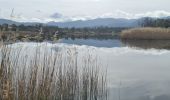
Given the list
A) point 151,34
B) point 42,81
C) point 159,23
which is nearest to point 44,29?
point 42,81

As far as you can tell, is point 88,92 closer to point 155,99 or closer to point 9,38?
point 155,99

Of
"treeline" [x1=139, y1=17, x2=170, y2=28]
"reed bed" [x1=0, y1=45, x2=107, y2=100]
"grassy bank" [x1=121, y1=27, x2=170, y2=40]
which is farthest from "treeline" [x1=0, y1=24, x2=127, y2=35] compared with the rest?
"treeline" [x1=139, y1=17, x2=170, y2=28]

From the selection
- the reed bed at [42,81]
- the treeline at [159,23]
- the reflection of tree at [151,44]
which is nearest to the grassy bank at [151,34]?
the reflection of tree at [151,44]

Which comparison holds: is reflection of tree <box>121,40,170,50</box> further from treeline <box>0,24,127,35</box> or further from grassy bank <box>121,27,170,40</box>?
treeline <box>0,24,127,35</box>

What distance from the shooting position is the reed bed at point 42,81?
4277 millimetres

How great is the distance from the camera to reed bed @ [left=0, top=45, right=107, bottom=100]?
4.28m

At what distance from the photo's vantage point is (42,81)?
197 inches

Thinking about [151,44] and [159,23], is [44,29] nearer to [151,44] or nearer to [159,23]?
[151,44]

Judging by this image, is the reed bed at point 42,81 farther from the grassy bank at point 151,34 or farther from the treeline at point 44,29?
the grassy bank at point 151,34

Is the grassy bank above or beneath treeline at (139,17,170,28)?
beneath

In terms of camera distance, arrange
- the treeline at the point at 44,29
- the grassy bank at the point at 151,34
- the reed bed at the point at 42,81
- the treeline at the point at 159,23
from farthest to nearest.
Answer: the treeline at the point at 159,23
the grassy bank at the point at 151,34
the treeline at the point at 44,29
the reed bed at the point at 42,81

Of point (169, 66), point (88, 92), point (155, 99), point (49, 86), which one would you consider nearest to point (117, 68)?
point (169, 66)

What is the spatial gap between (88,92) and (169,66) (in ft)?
22.9

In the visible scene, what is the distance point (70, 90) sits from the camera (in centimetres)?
643
